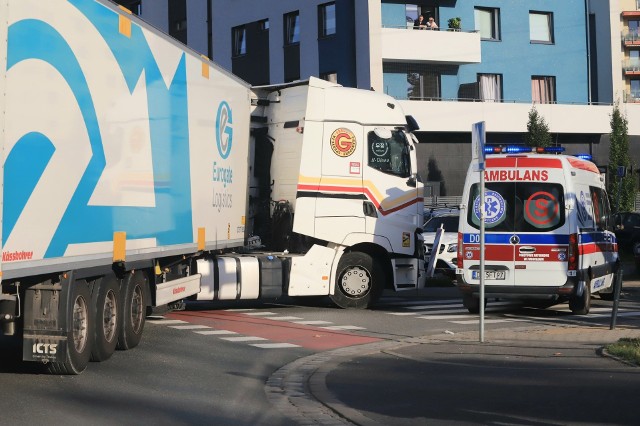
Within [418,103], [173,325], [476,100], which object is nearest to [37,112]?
[173,325]

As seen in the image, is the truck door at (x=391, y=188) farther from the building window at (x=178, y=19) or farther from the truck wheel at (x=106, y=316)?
the building window at (x=178, y=19)

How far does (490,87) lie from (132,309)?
36.1 meters

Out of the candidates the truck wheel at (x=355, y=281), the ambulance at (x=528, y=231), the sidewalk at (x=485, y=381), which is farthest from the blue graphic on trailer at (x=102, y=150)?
the ambulance at (x=528, y=231)

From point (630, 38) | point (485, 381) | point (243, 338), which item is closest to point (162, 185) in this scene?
point (243, 338)

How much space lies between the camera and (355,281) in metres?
19.1

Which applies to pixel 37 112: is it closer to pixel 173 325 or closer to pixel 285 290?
pixel 173 325

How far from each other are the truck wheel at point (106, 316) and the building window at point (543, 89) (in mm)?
37929

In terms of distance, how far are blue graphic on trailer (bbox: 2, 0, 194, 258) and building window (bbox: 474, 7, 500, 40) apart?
34338mm

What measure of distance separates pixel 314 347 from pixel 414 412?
16.5 ft

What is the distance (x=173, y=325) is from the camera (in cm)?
1633

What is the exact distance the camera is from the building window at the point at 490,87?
4674 cm

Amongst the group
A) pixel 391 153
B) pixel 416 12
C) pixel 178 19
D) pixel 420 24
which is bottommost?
pixel 391 153

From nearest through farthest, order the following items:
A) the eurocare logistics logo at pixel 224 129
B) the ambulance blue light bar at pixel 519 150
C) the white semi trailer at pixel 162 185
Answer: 1. the white semi trailer at pixel 162 185
2. the eurocare logistics logo at pixel 224 129
3. the ambulance blue light bar at pixel 519 150

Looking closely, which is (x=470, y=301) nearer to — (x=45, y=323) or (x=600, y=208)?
(x=600, y=208)
